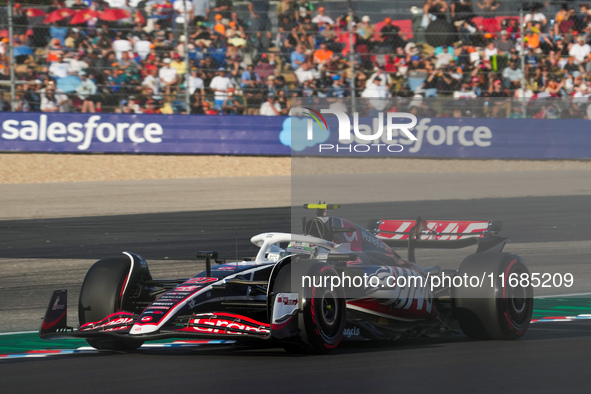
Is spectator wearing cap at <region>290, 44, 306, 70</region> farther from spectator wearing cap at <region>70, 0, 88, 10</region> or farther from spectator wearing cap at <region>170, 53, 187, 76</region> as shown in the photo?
spectator wearing cap at <region>70, 0, 88, 10</region>

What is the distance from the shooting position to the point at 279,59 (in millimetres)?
19234

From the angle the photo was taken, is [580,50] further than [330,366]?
A: Yes

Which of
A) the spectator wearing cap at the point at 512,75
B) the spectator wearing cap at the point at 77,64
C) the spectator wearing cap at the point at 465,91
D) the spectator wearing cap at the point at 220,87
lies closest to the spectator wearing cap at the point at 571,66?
the spectator wearing cap at the point at 512,75

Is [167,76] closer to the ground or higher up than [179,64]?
closer to the ground

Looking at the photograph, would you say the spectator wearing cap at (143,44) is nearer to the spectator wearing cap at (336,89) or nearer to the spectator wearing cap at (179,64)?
the spectator wearing cap at (179,64)

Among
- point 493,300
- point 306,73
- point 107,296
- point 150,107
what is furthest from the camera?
point 306,73

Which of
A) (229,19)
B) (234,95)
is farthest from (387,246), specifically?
(229,19)

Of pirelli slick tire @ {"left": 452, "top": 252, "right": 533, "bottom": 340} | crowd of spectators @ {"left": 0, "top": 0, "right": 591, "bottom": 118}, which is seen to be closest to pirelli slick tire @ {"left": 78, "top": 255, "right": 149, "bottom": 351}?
pirelli slick tire @ {"left": 452, "top": 252, "right": 533, "bottom": 340}

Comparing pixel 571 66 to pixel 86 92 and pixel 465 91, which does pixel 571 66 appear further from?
pixel 86 92

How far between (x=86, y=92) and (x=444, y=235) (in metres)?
12.9

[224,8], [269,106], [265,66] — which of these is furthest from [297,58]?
[224,8]

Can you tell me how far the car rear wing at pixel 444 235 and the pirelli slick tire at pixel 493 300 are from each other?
0.39 metres

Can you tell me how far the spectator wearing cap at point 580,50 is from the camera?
2008cm

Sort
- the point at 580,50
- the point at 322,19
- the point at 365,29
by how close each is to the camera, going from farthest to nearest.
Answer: the point at 580,50, the point at 322,19, the point at 365,29
